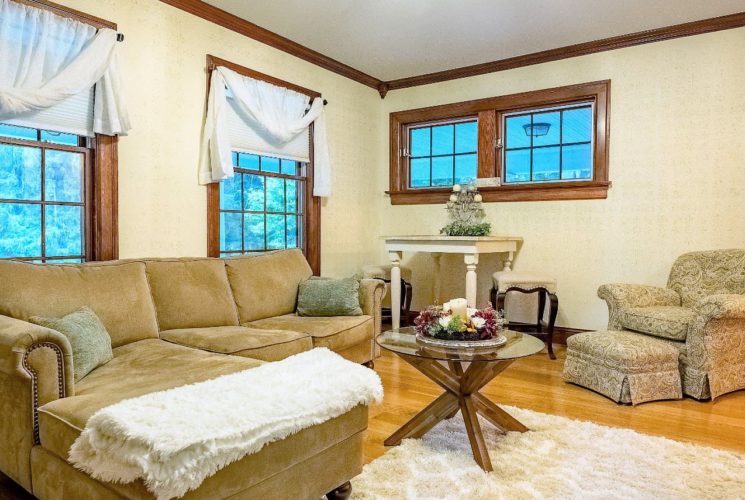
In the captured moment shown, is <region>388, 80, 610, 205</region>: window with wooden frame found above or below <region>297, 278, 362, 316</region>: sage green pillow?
above

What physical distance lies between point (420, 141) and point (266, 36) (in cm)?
198

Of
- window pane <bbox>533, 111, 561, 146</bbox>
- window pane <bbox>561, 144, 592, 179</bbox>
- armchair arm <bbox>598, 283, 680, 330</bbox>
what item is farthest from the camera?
window pane <bbox>533, 111, 561, 146</bbox>

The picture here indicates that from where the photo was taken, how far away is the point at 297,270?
12.9ft

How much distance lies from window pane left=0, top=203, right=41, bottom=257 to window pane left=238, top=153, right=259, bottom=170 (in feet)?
5.00

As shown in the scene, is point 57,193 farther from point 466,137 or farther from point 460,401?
point 466,137

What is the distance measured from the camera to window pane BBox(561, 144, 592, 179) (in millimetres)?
4621

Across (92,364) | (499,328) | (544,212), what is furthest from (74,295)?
(544,212)

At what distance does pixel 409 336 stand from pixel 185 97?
2349mm

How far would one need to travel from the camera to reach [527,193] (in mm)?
4824

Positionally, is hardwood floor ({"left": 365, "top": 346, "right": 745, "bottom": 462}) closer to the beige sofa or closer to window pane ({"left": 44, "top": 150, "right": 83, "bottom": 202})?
the beige sofa

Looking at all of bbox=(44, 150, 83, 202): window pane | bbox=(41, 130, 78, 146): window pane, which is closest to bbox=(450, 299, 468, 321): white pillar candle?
bbox=(44, 150, 83, 202): window pane

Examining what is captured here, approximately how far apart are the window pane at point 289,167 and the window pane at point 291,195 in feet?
0.28

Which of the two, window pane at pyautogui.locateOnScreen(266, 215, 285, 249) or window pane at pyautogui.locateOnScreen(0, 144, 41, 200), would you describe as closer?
window pane at pyautogui.locateOnScreen(0, 144, 41, 200)

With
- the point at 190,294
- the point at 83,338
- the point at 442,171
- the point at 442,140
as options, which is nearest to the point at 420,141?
the point at 442,140
